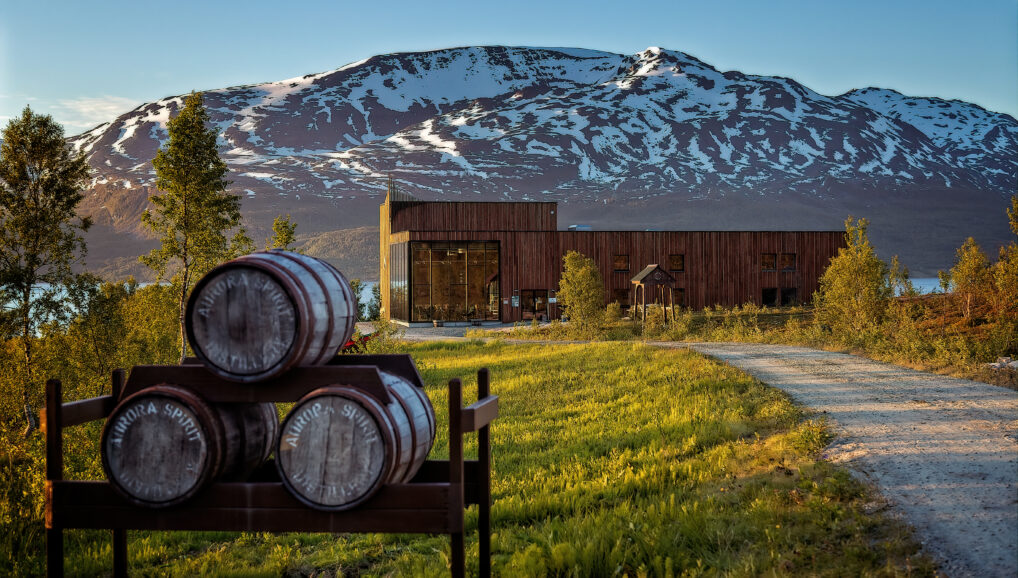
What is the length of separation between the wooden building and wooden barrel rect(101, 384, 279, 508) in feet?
138

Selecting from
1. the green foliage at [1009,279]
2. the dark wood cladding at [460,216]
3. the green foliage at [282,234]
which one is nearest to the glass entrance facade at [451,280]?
the dark wood cladding at [460,216]

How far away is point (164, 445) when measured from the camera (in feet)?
15.3

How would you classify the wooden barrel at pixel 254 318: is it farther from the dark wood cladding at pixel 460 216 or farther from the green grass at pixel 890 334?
the dark wood cladding at pixel 460 216

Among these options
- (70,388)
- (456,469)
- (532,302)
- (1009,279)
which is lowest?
(70,388)

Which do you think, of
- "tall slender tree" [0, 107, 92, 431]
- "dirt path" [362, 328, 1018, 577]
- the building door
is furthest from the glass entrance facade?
"dirt path" [362, 328, 1018, 577]

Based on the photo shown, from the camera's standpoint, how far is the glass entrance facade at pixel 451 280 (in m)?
47.7

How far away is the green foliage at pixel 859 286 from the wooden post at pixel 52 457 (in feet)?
64.8

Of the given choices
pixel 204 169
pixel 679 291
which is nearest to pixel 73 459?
pixel 204 169

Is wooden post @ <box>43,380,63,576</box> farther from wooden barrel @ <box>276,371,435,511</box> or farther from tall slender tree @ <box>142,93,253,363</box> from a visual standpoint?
tall slender tree @ <box>142,93,253,363</box>

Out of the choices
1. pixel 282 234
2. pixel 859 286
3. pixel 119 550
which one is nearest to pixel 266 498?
pixel 119 550

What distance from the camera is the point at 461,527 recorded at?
4707mm

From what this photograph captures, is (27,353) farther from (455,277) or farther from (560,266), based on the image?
(560,266)

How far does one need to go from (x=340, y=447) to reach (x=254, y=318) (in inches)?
38.4

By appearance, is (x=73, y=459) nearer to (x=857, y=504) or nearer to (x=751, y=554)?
(x=751, y=554)
